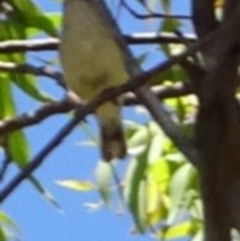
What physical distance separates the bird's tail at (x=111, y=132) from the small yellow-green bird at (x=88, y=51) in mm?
55

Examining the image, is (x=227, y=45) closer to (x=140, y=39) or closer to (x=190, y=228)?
(x=140, y=39)

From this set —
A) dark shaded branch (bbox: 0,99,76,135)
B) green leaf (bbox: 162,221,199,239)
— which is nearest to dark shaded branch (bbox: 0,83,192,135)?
dark shaded branch (bbox: 0,99,76,135)

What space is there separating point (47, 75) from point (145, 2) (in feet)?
0.59

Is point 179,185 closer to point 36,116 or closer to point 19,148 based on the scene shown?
point 19,148

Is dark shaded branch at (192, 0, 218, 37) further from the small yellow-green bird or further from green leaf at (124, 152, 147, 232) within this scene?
green leaf at (124, 152, 147, 232)

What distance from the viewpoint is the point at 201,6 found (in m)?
0.88

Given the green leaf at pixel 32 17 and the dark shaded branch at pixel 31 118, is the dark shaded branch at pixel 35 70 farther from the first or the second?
the green leaf at pixel 32 17

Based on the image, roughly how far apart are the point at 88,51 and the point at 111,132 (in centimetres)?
21

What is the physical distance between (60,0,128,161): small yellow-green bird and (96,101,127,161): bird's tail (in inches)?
2.2

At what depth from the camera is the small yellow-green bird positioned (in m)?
1.03

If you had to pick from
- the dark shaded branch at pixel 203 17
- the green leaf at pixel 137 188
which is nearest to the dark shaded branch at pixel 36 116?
the dark shaded branch at pixel 203 17

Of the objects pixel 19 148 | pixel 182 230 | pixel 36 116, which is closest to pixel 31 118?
pixel 36 116

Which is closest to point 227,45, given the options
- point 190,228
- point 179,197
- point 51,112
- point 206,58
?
point 206,58

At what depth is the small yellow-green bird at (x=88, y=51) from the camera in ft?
3.37
